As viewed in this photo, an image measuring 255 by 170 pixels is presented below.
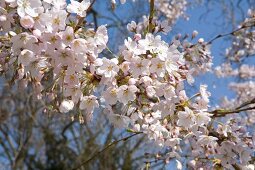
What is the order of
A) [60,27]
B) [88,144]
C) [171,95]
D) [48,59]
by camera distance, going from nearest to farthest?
[60,27] → [48,59] → [171,95] → [88,144]

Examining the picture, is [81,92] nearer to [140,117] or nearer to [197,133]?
[140,117]

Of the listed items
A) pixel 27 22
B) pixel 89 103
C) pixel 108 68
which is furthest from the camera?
pixel 89 103

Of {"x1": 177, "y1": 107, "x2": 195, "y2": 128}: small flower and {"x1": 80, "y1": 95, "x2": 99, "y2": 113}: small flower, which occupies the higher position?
{"x1": 177, "y1": 107, "x2": 195, "y2": 128}: small flower

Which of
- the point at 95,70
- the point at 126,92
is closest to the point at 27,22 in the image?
the point at 95,70

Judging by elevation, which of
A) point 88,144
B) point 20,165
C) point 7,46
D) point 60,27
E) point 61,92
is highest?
point 60,27

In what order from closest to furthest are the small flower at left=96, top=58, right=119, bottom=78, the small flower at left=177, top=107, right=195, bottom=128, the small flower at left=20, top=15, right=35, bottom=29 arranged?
1. the small flower at left=20, top=15, right=35, bottom=29
2. the small flower at left=96, top=58, right=119, bottom=78
3. the small flower at left=177, top=107, right=195, bottom=128

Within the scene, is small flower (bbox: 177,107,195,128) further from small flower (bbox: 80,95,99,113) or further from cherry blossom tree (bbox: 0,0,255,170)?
small flower (bbox: 80,95,99,113)

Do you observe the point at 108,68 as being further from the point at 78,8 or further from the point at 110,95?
the point at 78,8

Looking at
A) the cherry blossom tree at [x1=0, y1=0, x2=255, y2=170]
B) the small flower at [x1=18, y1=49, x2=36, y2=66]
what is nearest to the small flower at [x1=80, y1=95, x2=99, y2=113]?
the cherry blossom tree at [x1=0, y1=0, x2=255, y2=170]

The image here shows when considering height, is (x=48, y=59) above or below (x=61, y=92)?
above

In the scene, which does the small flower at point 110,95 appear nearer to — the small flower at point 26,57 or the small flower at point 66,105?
the small flower at point 66,105

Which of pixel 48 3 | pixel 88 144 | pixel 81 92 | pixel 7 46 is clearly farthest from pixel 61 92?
pixel 88 144
